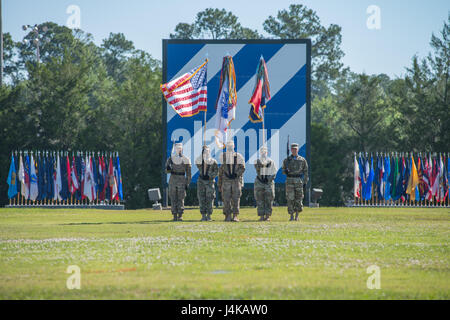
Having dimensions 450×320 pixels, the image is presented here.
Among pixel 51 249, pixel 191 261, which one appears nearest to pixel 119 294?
pixel 191 261

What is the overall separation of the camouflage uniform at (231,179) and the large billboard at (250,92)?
32.6 ft

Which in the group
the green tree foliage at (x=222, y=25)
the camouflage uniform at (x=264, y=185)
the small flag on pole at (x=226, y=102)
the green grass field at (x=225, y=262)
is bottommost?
the green grass field at (x=225, y=262)

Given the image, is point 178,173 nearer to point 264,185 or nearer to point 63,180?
point 264,185

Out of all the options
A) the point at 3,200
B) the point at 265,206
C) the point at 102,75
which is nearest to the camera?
the point at 265,206

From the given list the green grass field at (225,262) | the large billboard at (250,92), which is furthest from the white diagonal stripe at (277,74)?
the green grass field at (225,262)

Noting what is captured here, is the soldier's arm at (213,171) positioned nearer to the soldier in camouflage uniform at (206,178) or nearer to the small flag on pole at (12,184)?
the soldier in camouflage uniform at (206,178)

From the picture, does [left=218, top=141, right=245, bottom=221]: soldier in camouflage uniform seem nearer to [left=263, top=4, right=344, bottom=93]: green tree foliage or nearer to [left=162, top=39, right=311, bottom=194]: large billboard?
[left=162, top=39, right=311, bottom=194]: large billboard

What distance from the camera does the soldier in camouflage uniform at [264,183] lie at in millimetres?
21500

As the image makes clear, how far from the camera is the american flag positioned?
89.6ft

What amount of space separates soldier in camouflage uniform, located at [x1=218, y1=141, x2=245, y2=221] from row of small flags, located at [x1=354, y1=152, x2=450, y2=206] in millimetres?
13112

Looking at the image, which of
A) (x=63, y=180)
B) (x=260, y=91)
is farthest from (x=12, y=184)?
(x=260, y=91)

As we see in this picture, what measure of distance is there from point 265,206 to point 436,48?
24578 mm

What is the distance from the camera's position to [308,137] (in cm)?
3238
